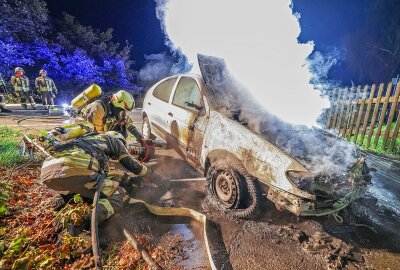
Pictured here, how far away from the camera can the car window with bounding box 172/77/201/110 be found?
385 cm

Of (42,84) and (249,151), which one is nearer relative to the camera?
(249,151)

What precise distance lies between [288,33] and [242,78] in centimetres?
217

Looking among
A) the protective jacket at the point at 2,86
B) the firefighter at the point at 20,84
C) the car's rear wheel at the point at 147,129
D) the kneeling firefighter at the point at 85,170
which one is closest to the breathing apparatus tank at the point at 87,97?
the kneeling firefighter at the point at 85,170

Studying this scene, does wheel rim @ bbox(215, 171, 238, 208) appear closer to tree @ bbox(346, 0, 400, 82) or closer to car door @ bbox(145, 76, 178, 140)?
car door @ bbox(145, 76, 178, 140)

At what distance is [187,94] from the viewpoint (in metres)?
4.14

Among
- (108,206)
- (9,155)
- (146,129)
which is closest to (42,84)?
(146,129)

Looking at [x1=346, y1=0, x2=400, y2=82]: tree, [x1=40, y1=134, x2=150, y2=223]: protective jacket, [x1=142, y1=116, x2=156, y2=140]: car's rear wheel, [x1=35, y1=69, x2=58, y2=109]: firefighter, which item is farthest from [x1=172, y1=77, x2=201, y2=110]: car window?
[x1=346, y1=0, x2=400, y2=82]: tree

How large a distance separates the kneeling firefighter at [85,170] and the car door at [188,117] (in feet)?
4.07

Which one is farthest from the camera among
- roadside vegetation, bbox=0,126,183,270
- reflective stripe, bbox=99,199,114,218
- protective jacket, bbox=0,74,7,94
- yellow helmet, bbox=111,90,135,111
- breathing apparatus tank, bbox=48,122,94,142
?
protective jacket, bbox=0,74,7,94

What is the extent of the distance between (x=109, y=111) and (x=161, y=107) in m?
1.04

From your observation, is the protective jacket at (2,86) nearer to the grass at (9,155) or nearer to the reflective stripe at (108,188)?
the grass at (9,155)

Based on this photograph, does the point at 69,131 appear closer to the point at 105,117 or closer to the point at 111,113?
the point at 105,117

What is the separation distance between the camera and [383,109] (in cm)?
637

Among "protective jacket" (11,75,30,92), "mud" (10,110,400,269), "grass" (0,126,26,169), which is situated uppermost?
"protective jacket" (11,75,30,92)
